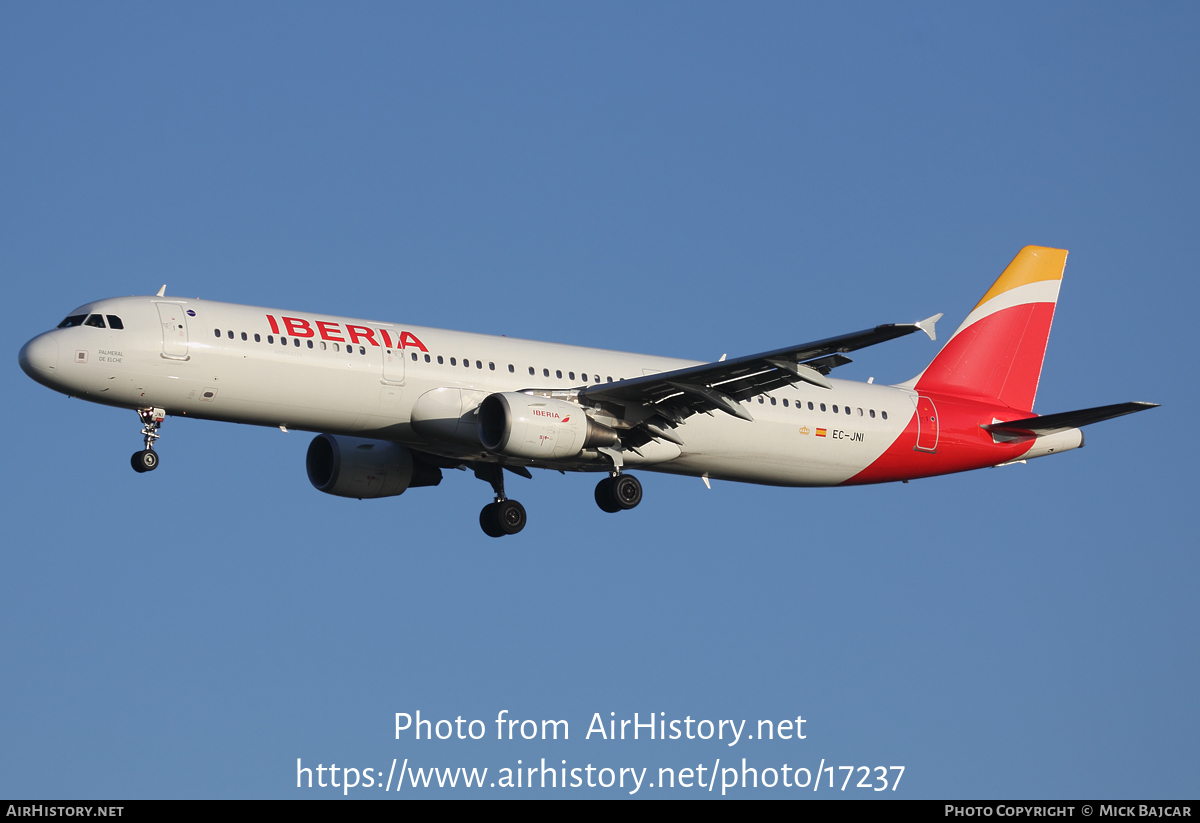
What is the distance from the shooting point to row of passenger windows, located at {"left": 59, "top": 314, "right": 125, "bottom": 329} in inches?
1372

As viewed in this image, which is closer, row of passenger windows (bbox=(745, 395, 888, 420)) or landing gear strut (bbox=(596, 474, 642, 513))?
landing gear strut (bbox=(596, 474, 642, 513))

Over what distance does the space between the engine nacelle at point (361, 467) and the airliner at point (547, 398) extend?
0.16ft

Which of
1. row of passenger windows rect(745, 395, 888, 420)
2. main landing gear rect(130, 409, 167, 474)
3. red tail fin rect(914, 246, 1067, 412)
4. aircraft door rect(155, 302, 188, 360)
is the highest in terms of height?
red tail fin rect(914, 246, 1067, 412)

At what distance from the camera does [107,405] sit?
1384 inches

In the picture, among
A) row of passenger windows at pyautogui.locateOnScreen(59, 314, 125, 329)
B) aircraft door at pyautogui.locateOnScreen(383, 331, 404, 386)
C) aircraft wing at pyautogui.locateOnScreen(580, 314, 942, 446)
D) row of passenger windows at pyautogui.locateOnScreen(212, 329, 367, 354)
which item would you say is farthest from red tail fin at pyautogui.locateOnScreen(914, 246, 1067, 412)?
row of passenger windows at pyautogui.locateOnScreen(59, 314, 125, 329)

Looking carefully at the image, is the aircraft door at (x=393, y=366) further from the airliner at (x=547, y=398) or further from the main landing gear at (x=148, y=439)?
the main landing gear at (x=148, y=439)

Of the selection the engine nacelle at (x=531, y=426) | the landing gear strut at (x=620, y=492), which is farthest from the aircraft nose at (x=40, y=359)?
the landing gear strut at (x=620, y=492)

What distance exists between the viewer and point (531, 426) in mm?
36594

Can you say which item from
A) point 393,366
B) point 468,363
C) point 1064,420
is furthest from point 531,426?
point 1064,420

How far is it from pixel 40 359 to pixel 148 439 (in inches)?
120

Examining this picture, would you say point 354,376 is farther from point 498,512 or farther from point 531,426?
point 498,512

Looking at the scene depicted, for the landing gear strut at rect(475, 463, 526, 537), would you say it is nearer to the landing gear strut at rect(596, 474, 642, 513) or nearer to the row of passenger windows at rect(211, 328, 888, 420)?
the landing gear strut at rect(596, 474, 642, 513)

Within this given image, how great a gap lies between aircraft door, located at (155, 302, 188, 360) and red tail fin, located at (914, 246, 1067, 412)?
2222cm

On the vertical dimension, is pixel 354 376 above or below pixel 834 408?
below
